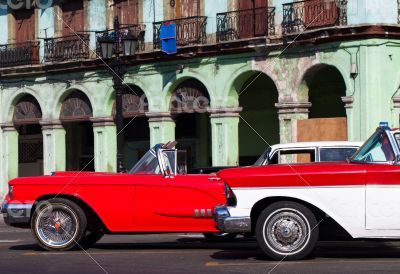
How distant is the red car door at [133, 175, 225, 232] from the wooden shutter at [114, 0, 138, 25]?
60.8 ft

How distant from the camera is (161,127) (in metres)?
31.6

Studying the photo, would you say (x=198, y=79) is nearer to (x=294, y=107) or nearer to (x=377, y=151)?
(x=294, y=107)

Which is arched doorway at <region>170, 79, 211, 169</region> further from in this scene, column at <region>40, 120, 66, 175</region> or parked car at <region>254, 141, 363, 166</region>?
parked car at <region>254, 141, 363, 166</region>

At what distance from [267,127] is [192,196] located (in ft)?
60.8

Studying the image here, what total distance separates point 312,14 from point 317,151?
11.7 meters

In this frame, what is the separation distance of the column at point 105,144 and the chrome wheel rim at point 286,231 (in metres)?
21.2

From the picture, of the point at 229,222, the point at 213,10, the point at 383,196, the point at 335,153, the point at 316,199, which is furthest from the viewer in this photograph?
the point at 213,10

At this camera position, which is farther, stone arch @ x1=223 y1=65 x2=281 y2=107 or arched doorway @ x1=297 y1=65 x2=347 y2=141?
stone arch @ x1=223 y1=65 x2=281 y2=107

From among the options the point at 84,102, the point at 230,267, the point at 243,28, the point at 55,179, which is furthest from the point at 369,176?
the point at 84,102

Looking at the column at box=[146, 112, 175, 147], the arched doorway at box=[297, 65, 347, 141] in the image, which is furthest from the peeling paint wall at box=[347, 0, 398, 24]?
the column at box=[146, 112, 175, 147]

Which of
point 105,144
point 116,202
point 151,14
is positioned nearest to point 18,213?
point 116,202

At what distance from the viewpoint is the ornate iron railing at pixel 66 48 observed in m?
33.5

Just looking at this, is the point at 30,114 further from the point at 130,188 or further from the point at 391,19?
the point at 130,188

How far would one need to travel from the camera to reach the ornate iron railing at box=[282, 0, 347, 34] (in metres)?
26.1
